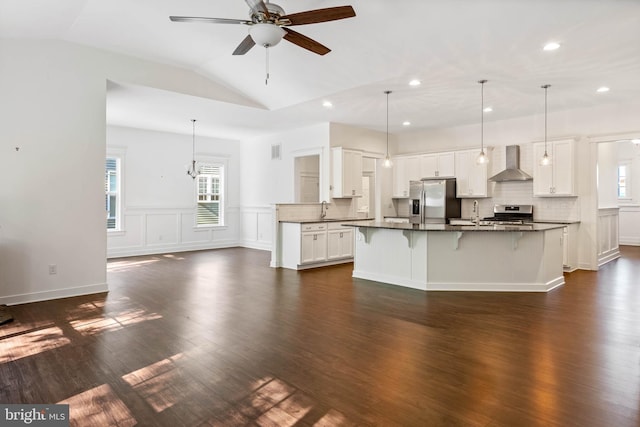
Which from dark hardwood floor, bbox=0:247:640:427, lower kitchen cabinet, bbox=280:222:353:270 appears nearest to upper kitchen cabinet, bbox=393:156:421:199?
lower kitchen cabinet, bbox=280:222:353:270

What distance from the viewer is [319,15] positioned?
3.23m

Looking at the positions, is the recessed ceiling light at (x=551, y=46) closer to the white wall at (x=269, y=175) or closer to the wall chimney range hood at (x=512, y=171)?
the wall chimney range hood at (x=512, y=171)

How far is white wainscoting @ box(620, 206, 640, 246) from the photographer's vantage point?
10.6 meters

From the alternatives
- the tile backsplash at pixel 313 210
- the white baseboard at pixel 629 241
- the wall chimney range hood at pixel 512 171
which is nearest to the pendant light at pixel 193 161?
the tile backsplash at pixel 313 210

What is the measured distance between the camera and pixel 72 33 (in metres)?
4.95

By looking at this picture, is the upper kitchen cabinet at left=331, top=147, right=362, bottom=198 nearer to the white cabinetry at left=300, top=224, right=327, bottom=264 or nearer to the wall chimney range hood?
the white cabinetry at left=300, top=224, right=327, bottom=264

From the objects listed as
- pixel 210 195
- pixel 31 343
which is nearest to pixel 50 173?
pixel 31 343

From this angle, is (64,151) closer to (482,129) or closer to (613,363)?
(613,363)

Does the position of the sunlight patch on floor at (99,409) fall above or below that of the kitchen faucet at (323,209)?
below

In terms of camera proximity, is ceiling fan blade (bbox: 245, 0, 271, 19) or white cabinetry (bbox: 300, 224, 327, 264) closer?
ceiling fan blade (bbox: 245, 0, 271, 19)

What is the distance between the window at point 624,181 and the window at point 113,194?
13.2 meters

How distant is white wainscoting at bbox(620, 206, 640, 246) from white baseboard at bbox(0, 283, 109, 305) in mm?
12645

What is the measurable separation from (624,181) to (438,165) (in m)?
6.34

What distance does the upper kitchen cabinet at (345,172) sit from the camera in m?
8.24
